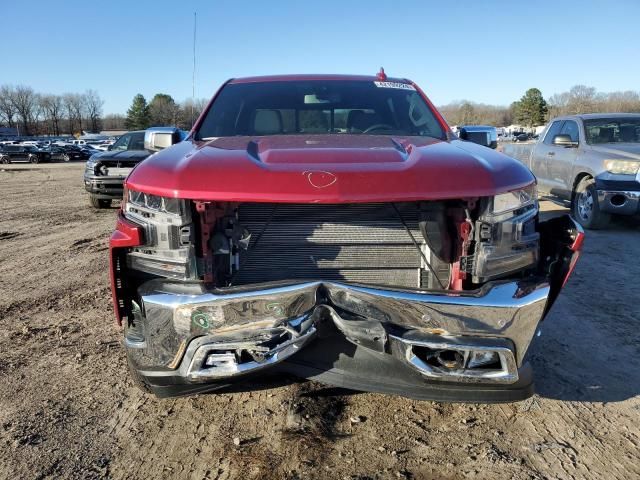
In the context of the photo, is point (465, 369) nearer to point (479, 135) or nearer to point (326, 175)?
point (326, 175)

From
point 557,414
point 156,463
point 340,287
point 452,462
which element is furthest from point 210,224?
point 557,414

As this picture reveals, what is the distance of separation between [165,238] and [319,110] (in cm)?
183

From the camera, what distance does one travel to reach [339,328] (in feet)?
7.14

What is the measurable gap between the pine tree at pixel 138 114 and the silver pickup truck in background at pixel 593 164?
82941 millimetres

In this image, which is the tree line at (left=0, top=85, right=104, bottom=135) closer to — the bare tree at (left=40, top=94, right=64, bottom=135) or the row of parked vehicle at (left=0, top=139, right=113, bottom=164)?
the bare tree at (left=40, top=94, right=64, bottom=135)

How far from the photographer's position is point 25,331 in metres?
3.90

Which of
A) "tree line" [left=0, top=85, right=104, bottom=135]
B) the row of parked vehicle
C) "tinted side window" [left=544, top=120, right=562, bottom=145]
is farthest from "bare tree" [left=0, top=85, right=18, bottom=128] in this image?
"tinted side window" [left=544, top=120, right=562, bottom=145]

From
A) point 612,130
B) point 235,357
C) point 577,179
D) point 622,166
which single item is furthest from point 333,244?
point 612,130

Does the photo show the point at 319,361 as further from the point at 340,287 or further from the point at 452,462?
the point at 452,462

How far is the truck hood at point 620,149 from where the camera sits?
7.57 m

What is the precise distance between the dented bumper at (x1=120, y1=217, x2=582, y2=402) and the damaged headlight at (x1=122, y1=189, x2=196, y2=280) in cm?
7

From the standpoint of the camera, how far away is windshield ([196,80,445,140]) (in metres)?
3.48

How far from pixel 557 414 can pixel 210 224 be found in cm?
207

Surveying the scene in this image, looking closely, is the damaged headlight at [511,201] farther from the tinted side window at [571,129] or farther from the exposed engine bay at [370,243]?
the tinted side window at [571,129]
